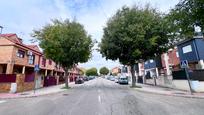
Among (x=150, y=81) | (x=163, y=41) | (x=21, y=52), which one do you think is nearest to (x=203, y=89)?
(x=163, y=41)

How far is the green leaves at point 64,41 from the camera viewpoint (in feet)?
84.6

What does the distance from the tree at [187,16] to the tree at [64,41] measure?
1607 cm

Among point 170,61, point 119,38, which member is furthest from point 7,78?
point 170,61

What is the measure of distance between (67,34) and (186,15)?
59.6ft

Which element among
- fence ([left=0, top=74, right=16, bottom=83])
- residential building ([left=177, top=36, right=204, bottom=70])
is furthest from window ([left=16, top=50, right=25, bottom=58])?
residential building ([left=177, top=36, right=204, bottom=70])

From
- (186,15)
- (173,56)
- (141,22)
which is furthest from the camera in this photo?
(173,56)

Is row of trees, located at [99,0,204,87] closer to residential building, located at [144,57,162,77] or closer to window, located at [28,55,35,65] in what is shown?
Answer: window, located at [28,55,35,65]

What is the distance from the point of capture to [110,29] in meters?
25.2

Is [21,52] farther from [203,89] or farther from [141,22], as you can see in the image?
[203,89]

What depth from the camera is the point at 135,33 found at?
22.8 meters

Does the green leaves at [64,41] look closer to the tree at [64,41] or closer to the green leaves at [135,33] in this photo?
the tree at [64,41]

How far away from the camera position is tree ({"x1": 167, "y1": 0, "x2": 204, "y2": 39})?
11.2m

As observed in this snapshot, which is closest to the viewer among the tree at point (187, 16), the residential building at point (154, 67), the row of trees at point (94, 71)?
the tree at point (187, 16)

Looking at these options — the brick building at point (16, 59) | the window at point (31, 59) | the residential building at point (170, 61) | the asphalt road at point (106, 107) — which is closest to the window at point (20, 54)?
the brick building at point (16, 59)
